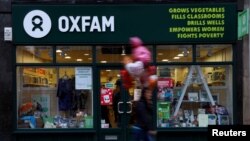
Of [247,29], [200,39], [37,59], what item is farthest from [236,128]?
[37,59]

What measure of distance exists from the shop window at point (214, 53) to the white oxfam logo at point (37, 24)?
4097mm

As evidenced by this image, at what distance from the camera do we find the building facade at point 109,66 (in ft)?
50.1

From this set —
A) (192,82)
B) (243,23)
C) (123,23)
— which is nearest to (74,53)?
(123,23)

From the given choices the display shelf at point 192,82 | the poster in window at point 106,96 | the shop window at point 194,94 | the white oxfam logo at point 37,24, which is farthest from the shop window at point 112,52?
the white oxfam logo at point 37,24

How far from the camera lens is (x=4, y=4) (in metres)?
15.3

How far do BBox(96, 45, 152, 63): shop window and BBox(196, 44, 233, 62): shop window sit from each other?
1.36 meters

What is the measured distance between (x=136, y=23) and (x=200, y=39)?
1.76 metres

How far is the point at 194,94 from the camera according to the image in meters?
15.6

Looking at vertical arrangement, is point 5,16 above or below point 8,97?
above

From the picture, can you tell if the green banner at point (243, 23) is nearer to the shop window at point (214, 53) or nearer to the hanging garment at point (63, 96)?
the shop window at point (214, 53)

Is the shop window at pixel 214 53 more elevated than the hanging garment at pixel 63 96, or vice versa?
the shop window at pixel 214 53

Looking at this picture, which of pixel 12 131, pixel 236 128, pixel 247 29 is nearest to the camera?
pixel 236 128

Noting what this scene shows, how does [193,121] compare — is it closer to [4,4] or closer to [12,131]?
[12,131]

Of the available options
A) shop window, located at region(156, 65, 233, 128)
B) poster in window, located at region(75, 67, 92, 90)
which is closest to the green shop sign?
poster in window, located at region(75, 67, 92, 90)
